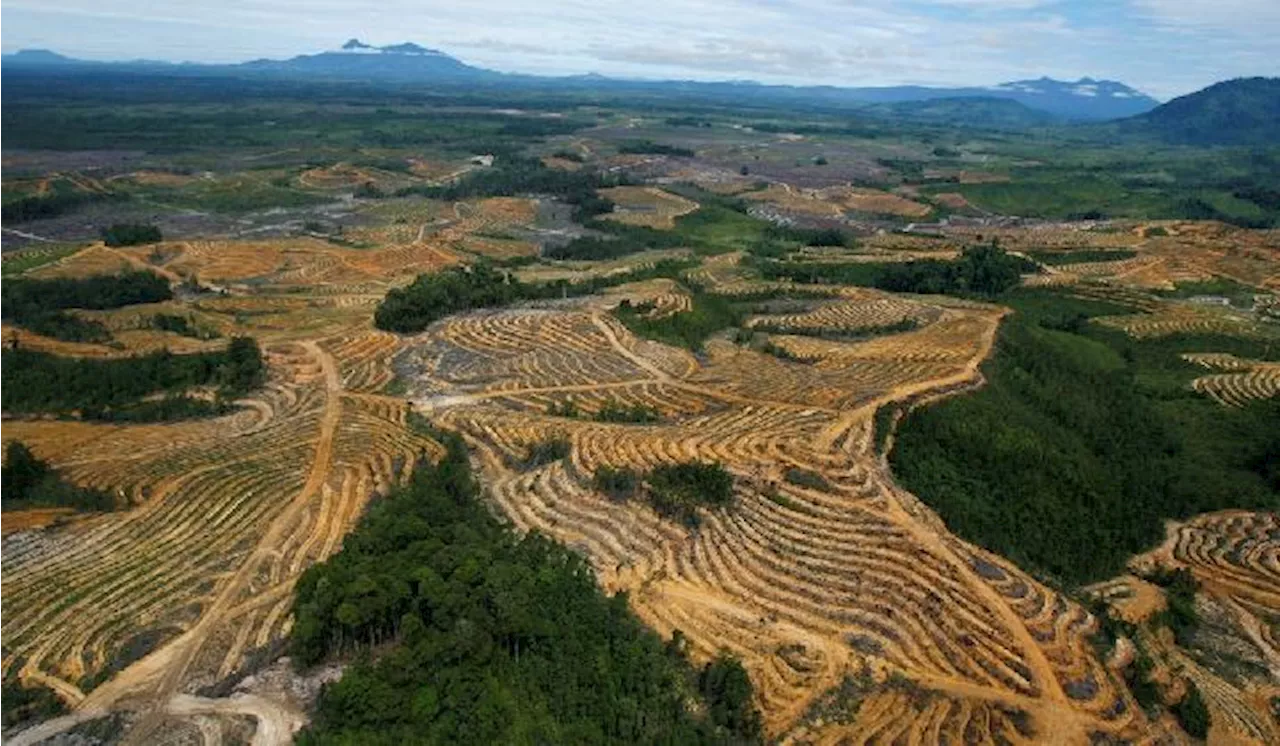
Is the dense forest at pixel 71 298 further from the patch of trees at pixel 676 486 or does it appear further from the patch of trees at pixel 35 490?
the patch of trees at pixel 676 486

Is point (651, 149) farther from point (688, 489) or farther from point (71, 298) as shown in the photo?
point (688, 489)

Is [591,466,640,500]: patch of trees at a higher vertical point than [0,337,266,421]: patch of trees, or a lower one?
higher

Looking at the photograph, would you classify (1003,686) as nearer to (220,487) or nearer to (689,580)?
(689,580)

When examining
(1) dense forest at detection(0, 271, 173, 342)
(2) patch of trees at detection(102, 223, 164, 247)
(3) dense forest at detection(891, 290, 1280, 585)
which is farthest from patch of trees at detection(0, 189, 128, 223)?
(3) dense forest at detection(891, 290, 1280, 585)

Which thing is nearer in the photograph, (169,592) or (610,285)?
(169,592)

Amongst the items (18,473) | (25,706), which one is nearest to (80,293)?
(18,473)

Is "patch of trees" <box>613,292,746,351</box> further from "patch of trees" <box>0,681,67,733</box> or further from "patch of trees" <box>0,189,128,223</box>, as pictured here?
"patch of trees" <box>0,189,128,223</box>

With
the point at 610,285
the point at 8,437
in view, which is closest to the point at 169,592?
the point at 8,437
